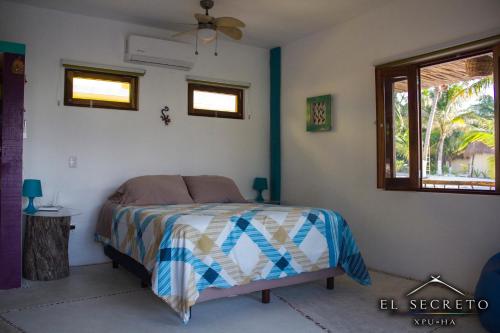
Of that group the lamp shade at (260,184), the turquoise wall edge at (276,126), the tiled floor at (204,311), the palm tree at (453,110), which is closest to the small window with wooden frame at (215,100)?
the turquoise wall edge at (276,126)

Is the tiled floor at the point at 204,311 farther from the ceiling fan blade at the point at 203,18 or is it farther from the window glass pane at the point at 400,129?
the ceiling fan blade at the point at 203,18

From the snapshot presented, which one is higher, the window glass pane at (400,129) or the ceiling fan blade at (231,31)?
the ceiling fan blade at (231,31)

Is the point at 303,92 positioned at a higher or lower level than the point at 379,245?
higher

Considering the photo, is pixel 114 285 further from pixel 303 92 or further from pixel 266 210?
pixel 303 92

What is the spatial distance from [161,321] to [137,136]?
8.02 ft

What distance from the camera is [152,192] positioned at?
13.6ft

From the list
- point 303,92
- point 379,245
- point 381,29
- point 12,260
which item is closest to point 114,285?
point 12,260

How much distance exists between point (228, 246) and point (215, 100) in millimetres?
2776

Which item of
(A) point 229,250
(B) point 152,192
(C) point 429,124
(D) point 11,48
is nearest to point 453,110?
(C) point 429,124

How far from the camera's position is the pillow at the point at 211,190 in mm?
4402

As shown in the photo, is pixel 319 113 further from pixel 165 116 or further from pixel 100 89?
pixel 100 89

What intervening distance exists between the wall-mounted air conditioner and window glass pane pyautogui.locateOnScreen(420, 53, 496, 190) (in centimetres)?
257

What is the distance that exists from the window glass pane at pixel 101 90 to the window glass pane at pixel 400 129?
286 cm

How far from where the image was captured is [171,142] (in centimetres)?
487
